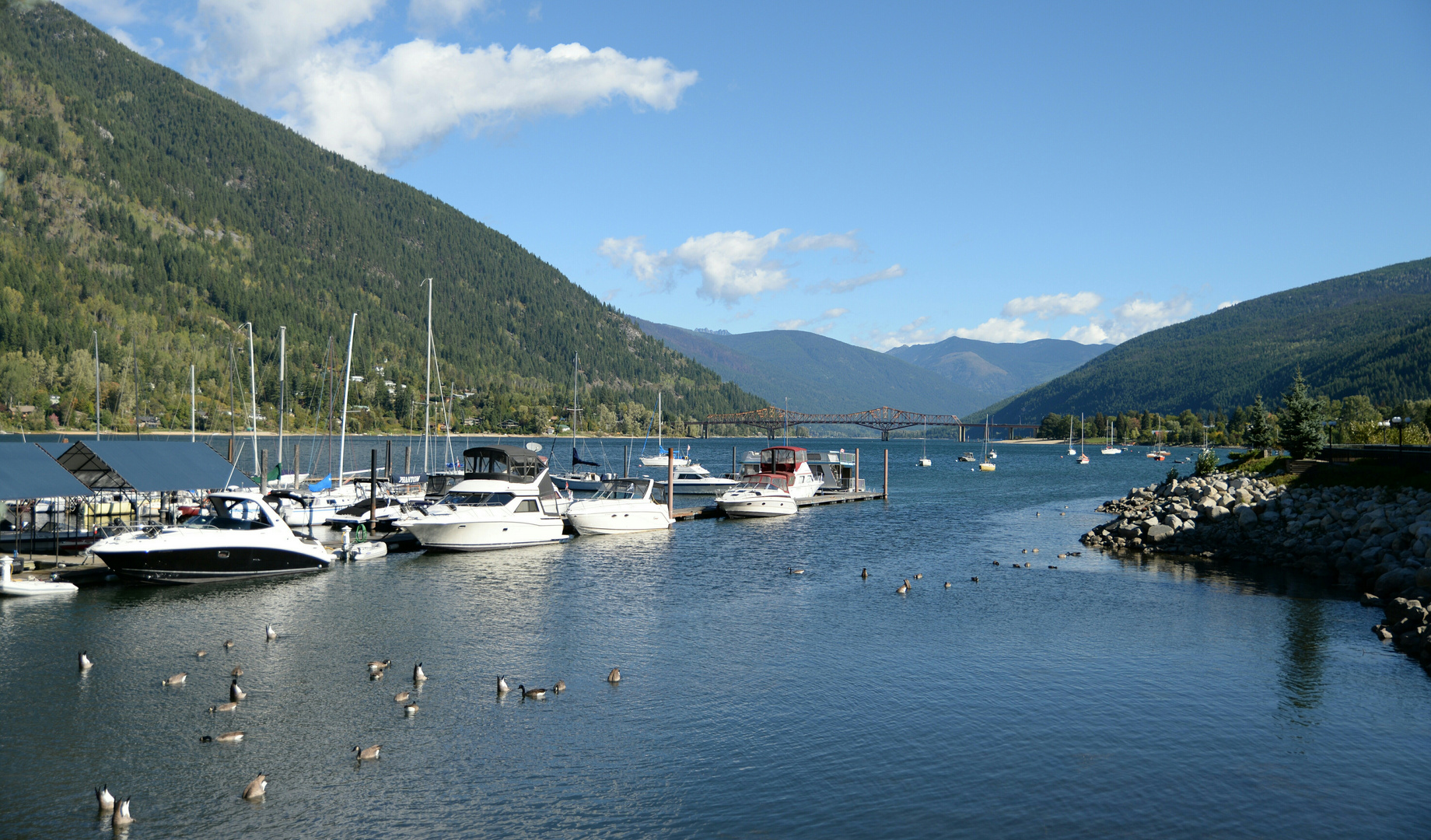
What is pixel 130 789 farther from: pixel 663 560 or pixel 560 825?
pixel 663 560

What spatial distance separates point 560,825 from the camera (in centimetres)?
1546

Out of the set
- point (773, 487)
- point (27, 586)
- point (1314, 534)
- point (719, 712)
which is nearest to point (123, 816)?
point (719, 712)

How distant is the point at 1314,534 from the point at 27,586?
56.5 meters

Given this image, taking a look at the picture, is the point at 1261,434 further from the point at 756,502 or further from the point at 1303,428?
the point at 756,502

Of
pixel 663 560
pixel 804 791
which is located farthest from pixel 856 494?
pixel 804 791

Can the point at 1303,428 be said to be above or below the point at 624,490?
above

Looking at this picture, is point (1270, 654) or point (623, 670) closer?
point (623, 670)

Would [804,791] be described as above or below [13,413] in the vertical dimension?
below

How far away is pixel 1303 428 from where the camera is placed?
2329 inches

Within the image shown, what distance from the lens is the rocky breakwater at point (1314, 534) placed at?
34188 millimetres

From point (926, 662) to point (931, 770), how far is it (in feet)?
27.6

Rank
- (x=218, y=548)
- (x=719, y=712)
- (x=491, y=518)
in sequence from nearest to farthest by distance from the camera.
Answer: (x=719, y=712) → (x=218, y=548) → (x=491, y=518)

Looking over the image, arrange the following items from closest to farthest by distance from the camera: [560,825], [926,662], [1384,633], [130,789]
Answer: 1. [560,825]
2. [130,789]
3. [926,662]
4. [1384,633]

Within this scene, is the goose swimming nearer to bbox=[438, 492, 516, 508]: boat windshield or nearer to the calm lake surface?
the calm lake surface
